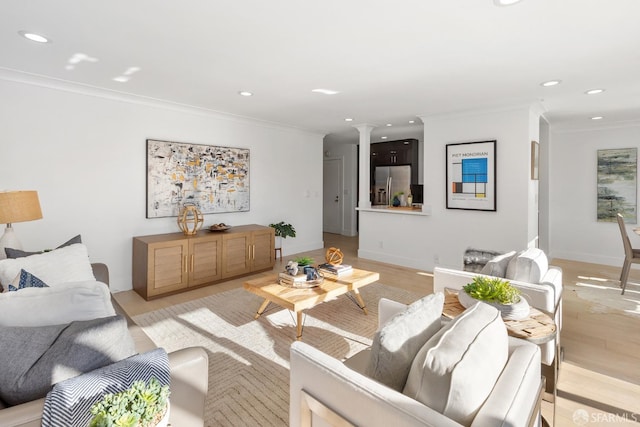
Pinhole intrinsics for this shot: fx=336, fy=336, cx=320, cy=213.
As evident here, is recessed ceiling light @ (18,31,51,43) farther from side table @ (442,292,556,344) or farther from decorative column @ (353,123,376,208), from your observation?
decorative column @ (353,123,376,208)

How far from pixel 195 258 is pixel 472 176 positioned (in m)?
3.84

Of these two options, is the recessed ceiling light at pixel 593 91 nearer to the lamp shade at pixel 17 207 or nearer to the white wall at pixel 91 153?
the white wall at pixel 91 153

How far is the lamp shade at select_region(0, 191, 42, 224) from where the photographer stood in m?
2.52

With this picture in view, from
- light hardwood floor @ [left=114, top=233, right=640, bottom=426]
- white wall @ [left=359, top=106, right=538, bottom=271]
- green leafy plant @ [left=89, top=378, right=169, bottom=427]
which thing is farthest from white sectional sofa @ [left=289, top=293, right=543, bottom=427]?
white wall @ [left=359, top=106, right=538, bottom=271]

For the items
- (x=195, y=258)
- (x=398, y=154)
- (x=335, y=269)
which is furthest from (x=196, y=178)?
(x=398, y=154)

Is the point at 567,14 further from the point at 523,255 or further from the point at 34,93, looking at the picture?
the point at 34,93

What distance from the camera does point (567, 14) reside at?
2062mm

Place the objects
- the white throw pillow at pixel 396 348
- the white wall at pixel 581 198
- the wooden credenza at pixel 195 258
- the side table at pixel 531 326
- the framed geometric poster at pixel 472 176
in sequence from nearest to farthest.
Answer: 1. the white throw pillow at pixel 396 348
2. the side table at pixel 531 326
3. the wooden credenza at pixel 195 258
4. the framed geometric poster at pixel 472 176
5. the white wall at pixel 581 198

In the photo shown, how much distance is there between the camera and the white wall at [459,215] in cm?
427

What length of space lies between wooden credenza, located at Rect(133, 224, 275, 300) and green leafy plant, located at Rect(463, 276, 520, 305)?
3261 mm

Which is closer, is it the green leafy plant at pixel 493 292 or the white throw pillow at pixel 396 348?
the white throw pillow at pixel 396 348

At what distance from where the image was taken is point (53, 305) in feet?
4.33

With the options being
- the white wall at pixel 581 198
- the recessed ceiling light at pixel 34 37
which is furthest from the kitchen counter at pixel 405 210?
the recessed ceiling light at pixel 34 37

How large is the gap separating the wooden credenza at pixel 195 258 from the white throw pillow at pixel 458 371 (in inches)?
136
